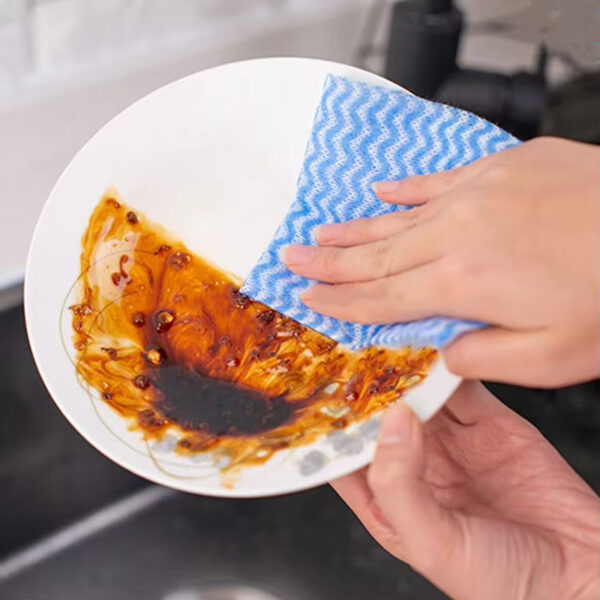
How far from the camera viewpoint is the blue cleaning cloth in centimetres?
60

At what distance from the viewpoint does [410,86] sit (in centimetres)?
85

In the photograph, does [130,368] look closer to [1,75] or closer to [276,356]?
[276,356]

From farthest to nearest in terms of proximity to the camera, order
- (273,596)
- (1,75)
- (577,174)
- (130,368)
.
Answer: (273,596) < (1,75) < (130,368) < (577,174)

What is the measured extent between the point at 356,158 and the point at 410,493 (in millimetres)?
263

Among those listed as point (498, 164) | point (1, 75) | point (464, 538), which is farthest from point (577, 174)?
point (1, 75)

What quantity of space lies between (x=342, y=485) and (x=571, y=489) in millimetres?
169

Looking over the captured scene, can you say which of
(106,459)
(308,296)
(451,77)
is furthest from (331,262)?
(106,459)

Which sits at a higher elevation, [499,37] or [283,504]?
[499,37]

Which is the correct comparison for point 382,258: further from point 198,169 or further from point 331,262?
point 198,169

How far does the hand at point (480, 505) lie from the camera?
51 centimetres

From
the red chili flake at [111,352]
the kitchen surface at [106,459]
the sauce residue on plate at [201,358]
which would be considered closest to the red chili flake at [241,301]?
the sauce residue on plate at [201,358]

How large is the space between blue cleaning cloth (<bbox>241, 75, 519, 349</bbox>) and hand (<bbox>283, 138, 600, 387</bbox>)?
5cm

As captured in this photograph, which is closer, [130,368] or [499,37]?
[130,368]

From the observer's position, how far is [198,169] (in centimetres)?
69
